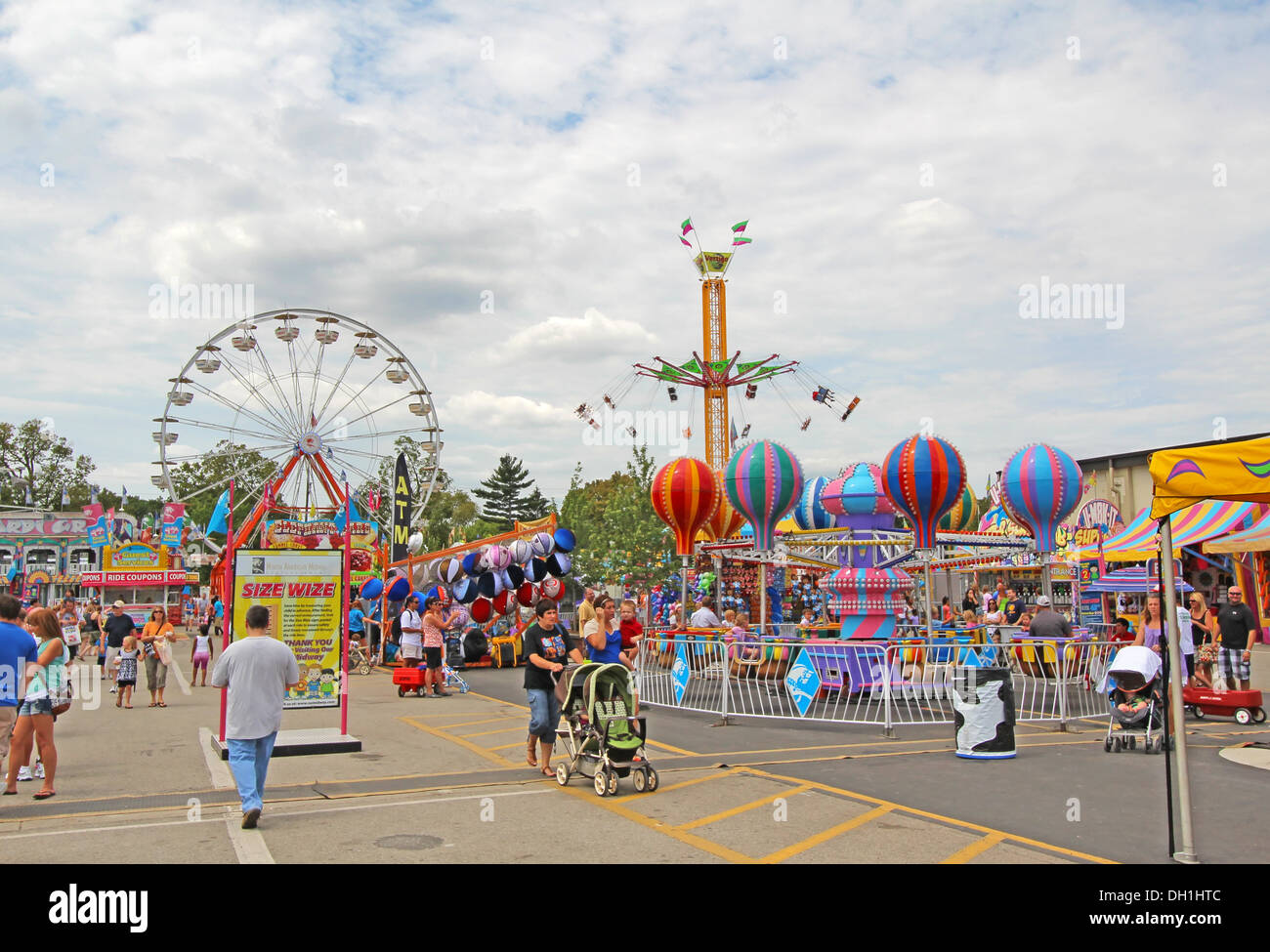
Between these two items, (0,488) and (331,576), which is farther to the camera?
(0,488)

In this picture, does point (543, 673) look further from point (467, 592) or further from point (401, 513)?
point (401, 513)

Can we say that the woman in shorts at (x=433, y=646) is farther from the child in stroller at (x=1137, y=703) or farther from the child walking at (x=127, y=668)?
the child in stroller at (x=1137, y=703)

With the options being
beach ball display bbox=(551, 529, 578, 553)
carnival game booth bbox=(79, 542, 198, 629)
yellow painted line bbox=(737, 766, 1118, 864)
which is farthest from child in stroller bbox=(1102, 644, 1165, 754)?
carnival game booth bbox=(79, 542, 198, 629)

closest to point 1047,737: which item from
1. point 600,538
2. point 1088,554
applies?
point 1088,554

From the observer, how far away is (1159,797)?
24.8 ft

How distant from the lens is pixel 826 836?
21.1 ft

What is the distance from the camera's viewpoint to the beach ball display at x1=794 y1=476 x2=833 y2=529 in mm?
23062

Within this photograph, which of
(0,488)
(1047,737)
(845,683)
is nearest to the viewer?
(1047,737)

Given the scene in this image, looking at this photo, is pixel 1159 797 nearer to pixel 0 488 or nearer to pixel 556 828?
pixel 556 828

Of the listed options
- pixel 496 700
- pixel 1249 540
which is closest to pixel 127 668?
pixel 496 700

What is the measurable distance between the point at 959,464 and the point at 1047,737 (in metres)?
5.06

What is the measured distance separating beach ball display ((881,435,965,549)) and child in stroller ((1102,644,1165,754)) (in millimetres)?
4559

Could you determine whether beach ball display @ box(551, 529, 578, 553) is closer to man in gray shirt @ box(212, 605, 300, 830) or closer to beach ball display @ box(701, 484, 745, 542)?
beach ball display @ box(701, 484, 745, 542)
